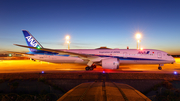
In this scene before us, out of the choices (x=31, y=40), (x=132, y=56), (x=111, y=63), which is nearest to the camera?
(x=111, y=63)

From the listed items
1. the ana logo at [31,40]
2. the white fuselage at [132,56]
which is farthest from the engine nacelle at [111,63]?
the ana logo at [31,40]

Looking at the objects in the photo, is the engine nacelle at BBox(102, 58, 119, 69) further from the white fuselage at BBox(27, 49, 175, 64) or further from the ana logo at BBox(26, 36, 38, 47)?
the ana logo at BBox(26, 36, 38, 47)

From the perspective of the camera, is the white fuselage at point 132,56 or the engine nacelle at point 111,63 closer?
the engine nacelle at point 111,63

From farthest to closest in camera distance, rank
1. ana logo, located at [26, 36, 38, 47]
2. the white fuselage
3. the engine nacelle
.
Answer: ana logo, located at [26, 36, 38, 47] < the white fuselage < the engine nacelle

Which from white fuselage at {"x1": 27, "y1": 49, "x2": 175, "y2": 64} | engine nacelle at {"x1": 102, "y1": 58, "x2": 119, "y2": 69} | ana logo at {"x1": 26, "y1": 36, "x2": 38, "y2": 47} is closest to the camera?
engine nacelle at {"x1": 102, "y1": 58, "x2": 119, "y2": 69}

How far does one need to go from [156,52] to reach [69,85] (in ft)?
46.7

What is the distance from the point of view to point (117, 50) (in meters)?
18.7

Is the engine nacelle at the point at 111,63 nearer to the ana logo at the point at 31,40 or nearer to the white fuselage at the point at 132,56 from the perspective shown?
the white fuselage at the point at 132,56

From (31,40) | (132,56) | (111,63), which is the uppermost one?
(31,40)

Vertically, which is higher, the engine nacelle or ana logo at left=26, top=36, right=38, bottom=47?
ana logo at left=26, top=36, right=38, bottom=47

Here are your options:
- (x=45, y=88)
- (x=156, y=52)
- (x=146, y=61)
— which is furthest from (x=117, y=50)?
(x=45, y=88)

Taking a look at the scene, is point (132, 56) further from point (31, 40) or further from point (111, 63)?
point (31, 40)

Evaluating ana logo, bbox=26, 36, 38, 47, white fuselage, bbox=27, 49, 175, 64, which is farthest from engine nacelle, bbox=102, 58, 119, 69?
ana logo, bbox=26, 36, 38, 47

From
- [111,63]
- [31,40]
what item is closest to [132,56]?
[111,63]
